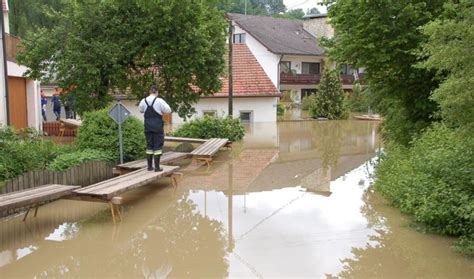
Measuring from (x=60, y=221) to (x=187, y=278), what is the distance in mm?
3415

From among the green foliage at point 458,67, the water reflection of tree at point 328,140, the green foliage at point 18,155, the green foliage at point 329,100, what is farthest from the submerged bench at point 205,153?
the green foliage at point 329,100

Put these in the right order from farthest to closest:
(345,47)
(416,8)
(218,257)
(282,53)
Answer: (282,53), (345,47), (416,8), (218,257)

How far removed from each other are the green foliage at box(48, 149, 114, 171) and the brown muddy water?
2.59 feet

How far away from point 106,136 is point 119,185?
11.0 feet

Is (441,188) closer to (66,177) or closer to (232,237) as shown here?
(232,237)

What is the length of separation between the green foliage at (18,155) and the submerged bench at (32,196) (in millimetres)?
730

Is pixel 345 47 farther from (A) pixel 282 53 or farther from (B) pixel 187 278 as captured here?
(A) pixel 282 53

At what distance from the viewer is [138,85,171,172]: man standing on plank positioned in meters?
9.79

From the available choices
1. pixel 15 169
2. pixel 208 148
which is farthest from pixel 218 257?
pixel 208 148

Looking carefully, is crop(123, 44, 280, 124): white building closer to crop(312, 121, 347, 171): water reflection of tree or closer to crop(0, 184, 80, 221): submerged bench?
crop(312, 121, 347, 171): water reflection of tree

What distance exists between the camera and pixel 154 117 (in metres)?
9.89

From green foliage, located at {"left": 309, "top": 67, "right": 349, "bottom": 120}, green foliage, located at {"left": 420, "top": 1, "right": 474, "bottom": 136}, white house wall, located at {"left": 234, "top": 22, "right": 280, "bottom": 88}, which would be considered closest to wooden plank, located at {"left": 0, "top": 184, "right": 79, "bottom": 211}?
green foliage, located at {"left": 420, "top": 1, "right": 474, "bottom": 136}

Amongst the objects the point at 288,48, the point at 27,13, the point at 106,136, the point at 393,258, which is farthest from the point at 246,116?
the point at 393,258

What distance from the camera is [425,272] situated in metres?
5.82
